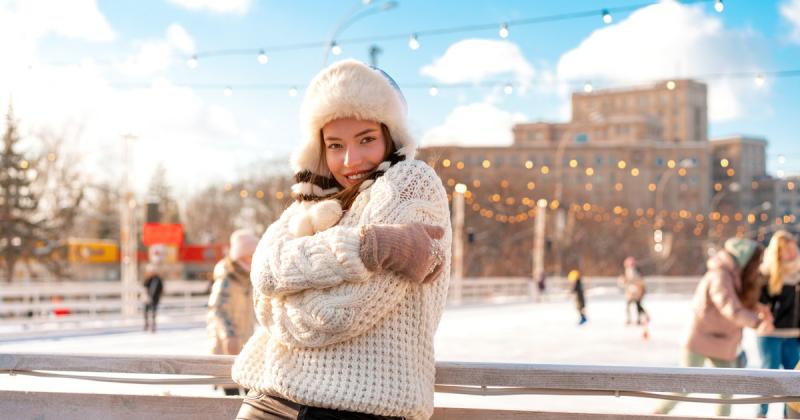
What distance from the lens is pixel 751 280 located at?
18.7 ft

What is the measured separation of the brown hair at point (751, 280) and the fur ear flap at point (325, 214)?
4.25 m

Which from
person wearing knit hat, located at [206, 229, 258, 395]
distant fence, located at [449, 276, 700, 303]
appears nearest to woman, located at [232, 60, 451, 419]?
person wearing knit hat, located at [206, 229, 258, 395]

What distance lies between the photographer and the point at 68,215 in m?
37.7

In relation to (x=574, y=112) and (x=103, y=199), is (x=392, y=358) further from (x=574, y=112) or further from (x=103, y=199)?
(x=574, y=112)

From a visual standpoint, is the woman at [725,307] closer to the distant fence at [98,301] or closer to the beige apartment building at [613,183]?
the distant fence at [98,301]

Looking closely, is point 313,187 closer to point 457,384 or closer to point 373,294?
point 373,294

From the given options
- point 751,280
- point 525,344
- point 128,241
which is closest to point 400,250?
point 751,280

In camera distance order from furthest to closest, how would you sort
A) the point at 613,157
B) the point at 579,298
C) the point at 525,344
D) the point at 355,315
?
the point at 613,157
the point at 579,298
the point at 525,344
the point at 355,315

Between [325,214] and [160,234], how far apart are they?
20.9 metres

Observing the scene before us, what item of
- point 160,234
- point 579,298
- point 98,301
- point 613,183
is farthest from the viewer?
point 613,183

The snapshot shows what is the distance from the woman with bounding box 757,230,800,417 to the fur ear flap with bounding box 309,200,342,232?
18.4 ft

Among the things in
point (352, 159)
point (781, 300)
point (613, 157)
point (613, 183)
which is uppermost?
point (613, 157)

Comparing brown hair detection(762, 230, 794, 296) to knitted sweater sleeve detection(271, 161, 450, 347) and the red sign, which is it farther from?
the red sign

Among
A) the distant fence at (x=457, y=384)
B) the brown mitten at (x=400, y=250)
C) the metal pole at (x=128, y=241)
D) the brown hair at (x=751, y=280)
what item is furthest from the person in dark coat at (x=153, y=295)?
the brown mitten at (x=400, y=250)
